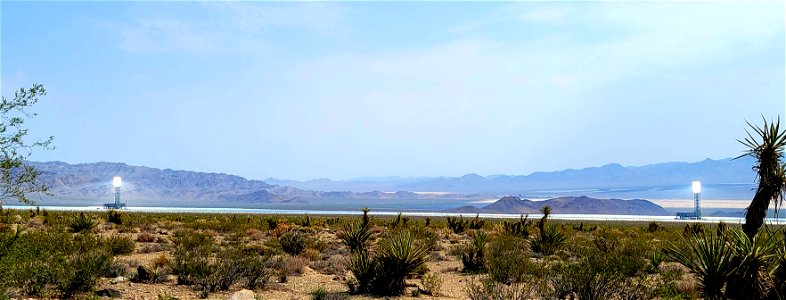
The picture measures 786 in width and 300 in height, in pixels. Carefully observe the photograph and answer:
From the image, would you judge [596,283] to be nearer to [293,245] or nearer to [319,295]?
[319,295]

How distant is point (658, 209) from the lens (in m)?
199

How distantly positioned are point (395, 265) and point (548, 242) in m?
11.1

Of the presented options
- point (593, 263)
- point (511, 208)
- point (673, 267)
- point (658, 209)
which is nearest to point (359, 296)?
point (593, 263)

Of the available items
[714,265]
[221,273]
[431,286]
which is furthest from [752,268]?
[221,273]

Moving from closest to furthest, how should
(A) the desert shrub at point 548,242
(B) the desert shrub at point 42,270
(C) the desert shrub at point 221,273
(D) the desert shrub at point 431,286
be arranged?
(B) the desert shrub at point 42,270
(C) the desert shrub at point 221,273
(D) the desert shrub at point 431,286
(A) the desert shrub at point 548,242

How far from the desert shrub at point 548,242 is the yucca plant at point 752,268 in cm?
1330

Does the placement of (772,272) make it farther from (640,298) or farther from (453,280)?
(453,280)

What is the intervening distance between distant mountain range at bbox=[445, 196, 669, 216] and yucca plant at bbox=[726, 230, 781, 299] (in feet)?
493

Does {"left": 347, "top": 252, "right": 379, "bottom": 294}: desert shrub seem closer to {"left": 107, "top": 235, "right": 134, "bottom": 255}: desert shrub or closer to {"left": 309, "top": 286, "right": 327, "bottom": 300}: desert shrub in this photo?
{"left": 309, "top": 286, "right": 327, "bottom": 300}: desert shrub

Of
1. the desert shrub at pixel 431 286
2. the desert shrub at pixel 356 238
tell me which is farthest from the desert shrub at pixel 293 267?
the desert shrub at pixel 356 238

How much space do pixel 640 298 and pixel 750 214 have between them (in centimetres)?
250

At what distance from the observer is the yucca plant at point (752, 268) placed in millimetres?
9391

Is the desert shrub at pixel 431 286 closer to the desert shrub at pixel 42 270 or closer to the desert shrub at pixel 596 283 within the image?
the desert shrub at pixel 596 283

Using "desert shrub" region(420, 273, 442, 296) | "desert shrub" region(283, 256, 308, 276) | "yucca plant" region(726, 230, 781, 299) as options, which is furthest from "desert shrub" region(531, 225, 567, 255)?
"yucca plant" region(726, 230, 781, 299)
